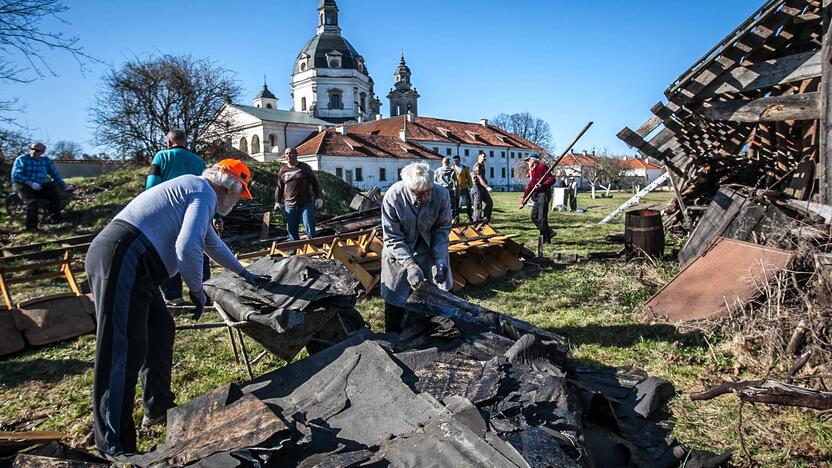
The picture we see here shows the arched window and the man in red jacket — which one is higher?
the arched window

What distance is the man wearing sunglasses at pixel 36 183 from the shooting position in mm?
9273

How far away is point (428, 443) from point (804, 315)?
3436 mm

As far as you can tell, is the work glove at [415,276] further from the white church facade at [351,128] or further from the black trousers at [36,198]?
the white church facade at [351,128]

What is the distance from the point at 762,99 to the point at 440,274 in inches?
177

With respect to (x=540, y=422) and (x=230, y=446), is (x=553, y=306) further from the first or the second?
(x=230, y=446)

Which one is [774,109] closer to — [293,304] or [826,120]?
[826,120]

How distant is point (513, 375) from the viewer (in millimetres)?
2867

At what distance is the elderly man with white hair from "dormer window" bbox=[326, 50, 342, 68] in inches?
2521

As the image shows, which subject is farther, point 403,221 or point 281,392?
point 403,221

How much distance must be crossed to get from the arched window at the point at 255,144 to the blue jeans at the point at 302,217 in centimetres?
4660

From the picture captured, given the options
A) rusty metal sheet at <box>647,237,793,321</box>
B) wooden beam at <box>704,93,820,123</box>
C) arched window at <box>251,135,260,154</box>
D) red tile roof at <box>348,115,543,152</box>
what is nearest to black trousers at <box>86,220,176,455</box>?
rusty metal sheet at <box>647,237,793,321</box>

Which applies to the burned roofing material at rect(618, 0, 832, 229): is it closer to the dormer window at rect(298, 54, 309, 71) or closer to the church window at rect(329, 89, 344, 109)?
the church window at rect(329, 89, 344, 109)

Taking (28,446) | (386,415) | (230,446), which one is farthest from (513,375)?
(28,446)

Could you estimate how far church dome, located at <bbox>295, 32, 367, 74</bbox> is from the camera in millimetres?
63625
